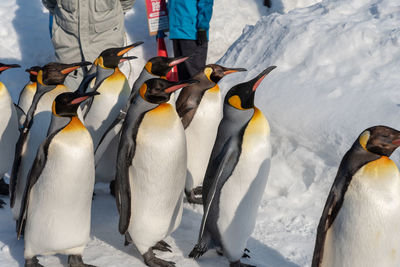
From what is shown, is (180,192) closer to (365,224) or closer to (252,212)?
(252,212)

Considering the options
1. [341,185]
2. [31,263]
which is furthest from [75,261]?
[341,185]

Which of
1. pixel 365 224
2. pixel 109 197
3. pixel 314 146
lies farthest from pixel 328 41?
pixel 365 224

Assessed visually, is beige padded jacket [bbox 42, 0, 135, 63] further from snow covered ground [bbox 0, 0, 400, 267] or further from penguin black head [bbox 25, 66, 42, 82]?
snow covered ground [bbox 0, 0, 400, 267]

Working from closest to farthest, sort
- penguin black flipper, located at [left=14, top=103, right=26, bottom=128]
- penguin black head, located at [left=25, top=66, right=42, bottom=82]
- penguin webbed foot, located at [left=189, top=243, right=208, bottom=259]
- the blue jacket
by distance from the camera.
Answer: penguin webbed foot, located at [left=189, top=243, right=208, bottom=259] < penguin black flipper, located at [left=14, top=103, right=26, bottom=128] < penguin black head, located at [left=25, top=66, right=42, bottom=82] < the blue jacket

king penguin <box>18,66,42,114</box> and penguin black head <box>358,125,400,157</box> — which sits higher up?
penguin black head <box>358,125,400,157</box>

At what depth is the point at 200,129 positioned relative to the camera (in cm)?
382

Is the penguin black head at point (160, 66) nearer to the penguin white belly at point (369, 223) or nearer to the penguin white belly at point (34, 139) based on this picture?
the penguin white belly at point (34, 139)

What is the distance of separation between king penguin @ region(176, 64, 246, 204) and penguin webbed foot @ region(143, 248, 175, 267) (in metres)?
0.98

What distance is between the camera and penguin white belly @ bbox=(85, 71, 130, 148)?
393cm

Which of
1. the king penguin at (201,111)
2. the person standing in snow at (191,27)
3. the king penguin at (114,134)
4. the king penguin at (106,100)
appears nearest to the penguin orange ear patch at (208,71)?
the king penguin at (201,111)

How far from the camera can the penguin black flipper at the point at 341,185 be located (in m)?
2.50

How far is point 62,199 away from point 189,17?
3.36 m

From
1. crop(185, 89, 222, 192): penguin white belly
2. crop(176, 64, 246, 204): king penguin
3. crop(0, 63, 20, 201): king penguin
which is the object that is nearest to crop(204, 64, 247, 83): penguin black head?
crop(176, 64, 246, 204): king penguin

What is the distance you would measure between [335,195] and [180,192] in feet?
3.14
